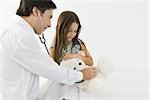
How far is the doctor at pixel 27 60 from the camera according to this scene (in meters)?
1.19

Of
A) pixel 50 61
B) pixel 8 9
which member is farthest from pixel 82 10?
pixel 50 61

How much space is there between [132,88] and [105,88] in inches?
9.1

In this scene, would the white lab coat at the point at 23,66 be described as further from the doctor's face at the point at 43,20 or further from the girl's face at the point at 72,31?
the girl's face at the point at 72,31

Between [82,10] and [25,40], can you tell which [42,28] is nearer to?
[25,40]

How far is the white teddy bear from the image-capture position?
4.17 feet

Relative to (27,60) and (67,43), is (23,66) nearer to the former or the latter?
(27,60)

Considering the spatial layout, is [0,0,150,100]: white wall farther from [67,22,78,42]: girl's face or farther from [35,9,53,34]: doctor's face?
[35,9,53,34]: doctor's face

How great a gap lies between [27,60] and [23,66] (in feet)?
0.13

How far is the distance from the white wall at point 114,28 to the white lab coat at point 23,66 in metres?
0.55

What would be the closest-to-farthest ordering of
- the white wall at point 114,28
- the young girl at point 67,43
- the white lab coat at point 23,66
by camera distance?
the white lab coat at point 23,66 < the young girl at point 67,43 < the white wall at point 114,28

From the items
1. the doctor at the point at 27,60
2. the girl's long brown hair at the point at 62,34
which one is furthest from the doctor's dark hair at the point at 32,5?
the girl's long brown hair at the point at 62,34

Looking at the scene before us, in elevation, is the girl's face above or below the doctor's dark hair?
below

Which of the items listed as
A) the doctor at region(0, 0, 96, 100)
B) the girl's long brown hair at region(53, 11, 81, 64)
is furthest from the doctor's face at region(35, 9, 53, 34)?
the girl's long brown hair at region(53, 11, 81, 64)

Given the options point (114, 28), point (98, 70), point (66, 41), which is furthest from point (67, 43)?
point (114, 28)
